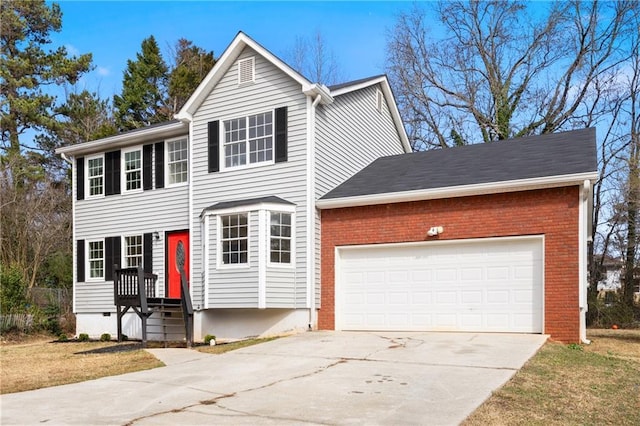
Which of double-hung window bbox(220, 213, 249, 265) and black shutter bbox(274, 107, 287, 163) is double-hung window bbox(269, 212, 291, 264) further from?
black shutter bbox(274, 107, 287, 163)

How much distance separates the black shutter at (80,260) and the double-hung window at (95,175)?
158 centimetres

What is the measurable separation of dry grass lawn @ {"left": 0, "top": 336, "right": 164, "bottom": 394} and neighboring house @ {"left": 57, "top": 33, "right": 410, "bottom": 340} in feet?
9.55

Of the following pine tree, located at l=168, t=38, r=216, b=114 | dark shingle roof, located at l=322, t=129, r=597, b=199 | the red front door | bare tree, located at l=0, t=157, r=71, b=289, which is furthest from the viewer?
pine tree, located at l=168, t=38, r=216, b=114

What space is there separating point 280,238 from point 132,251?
5.67 meters

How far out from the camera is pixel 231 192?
14609mm

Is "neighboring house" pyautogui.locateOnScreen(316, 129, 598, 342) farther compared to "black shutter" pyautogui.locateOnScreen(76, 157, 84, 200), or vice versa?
"black shutter" pyautogui.locateOnScreen(76, 157, 84, 200)

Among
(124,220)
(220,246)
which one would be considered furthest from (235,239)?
(124,220)

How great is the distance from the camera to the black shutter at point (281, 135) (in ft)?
45.7

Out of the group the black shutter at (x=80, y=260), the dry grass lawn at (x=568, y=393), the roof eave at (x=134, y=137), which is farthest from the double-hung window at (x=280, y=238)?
the black shutter at (x=80, y=260)

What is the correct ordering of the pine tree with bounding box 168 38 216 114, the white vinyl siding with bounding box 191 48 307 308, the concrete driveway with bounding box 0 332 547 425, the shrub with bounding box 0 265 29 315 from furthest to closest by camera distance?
1. the pine tree with bounding box 168 38 216 114
2. the shrub with bounding box 0 265 29 315
3. the white vinyl siding with bounding box 191 48 307 308
4. the concrete driveway with bounding box 0 332 547 425

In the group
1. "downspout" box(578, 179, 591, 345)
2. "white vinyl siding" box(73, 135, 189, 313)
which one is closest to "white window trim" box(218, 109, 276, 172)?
"white vinyl siding" box(73, 135, 189, 313)

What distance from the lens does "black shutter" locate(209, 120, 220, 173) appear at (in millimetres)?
14922

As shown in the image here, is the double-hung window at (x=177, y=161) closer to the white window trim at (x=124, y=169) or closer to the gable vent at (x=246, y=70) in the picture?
the white window trim at (x=124, y=169)

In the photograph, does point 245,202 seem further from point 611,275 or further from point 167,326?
point 611,275
